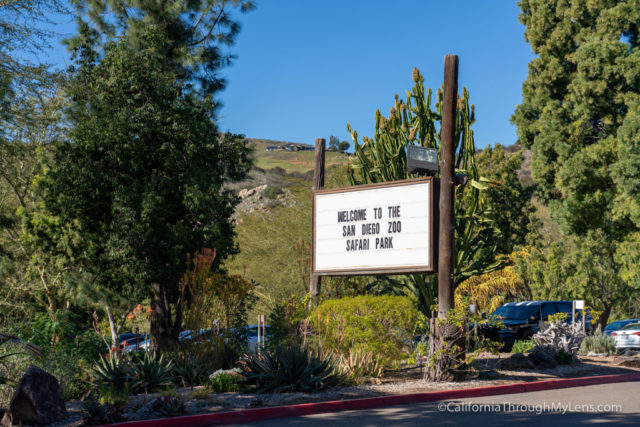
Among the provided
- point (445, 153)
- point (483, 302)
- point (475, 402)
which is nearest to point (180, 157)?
point (445, 153)

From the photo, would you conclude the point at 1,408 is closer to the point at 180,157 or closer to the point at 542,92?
the point at 180,157

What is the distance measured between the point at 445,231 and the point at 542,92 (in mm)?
18557

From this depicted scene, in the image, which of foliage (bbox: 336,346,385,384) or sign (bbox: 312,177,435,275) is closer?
foliage (bbox: 336,346,385,384)

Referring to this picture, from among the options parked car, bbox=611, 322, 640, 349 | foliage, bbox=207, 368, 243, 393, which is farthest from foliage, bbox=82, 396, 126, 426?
parked car, bbox=611, 322, 640, 349

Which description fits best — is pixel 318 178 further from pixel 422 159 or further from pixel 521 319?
pixel 521 319

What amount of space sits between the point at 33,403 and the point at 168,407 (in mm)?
1846

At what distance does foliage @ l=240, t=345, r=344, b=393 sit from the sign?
3.31m

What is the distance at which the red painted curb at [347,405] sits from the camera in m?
9.90

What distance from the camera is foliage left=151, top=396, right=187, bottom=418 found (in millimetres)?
10125

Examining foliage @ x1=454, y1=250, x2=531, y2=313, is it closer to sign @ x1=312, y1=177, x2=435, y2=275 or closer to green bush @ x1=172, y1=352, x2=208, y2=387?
sign @ x1=312, y1=177, x2=435, y2=275

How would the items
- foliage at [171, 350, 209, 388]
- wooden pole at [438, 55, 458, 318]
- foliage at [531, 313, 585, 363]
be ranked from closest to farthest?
foliage at [171, 350, 209, 388], wooden pole at [438, 55, 458, 318], foliage at [531, 313, 585, 363]

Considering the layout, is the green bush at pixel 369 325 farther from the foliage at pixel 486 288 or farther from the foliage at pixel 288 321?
the foliage at pixel 486 288

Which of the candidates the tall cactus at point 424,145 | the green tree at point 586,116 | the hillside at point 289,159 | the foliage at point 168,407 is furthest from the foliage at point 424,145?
the hillside at point 289,159

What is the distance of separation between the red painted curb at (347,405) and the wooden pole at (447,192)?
1.93 metres
